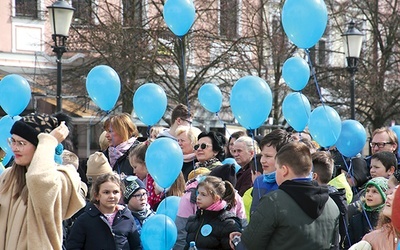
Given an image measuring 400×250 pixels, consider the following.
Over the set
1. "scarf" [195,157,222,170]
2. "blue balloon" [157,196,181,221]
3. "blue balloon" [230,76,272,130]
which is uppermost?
"blue balloon" [230,76,272,130]

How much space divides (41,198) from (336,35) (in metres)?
22.1

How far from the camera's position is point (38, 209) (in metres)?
4.50

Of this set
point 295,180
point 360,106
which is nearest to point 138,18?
point 360,106

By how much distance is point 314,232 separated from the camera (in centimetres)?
510

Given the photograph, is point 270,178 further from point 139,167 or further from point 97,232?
point 139,167

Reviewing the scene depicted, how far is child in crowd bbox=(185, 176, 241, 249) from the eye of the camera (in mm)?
6375

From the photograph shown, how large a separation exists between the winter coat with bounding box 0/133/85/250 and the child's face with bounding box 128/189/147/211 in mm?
2411

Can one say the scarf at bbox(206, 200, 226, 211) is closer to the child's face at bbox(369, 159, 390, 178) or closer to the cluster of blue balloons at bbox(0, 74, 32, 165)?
the child's face at bbox(369, 159, 390, 178)

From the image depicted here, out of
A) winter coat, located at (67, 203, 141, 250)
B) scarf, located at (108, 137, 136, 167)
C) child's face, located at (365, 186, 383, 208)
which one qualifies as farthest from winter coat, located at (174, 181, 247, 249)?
scarf, located at (108, 137, 136, 167)

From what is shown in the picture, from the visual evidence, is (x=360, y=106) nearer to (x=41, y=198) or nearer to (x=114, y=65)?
(x=114, y=65)

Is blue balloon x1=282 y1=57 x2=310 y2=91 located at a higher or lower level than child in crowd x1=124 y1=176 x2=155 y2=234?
higher

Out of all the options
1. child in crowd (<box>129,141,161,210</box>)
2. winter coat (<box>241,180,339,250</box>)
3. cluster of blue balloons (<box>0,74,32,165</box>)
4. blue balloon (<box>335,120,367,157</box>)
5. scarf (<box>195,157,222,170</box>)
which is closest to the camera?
winter coat (<box>241,180,339,250</box>)

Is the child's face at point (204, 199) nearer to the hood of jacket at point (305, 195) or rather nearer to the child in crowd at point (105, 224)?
the child in crowd at point (105, 224)

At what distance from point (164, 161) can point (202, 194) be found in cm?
66
